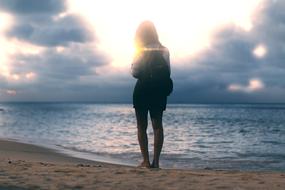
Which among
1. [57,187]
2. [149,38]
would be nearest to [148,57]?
[149,38]

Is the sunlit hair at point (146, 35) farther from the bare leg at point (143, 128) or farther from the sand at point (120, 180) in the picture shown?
the sand at point (120, 180)

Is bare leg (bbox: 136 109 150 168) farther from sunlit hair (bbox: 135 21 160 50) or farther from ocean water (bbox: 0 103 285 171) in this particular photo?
ocean water (bbox: 0 103 285 171)

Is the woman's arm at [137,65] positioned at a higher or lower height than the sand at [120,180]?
higher

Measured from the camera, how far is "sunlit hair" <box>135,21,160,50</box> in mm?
6754

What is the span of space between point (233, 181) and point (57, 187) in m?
2.22

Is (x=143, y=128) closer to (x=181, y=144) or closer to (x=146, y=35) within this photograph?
(x=146, y=35)

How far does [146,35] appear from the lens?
6.75 meters

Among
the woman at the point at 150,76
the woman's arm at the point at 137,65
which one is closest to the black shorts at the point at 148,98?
the woman at the point at 150,76

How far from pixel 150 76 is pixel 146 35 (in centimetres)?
63

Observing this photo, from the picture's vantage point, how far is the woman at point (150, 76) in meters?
6.69

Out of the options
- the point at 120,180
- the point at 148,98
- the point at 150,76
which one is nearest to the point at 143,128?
the point at 148,98

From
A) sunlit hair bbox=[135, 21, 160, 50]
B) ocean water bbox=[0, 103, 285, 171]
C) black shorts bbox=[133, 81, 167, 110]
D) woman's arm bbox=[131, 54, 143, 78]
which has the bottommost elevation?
ocean water bbox=[0, 103, 285, 171]

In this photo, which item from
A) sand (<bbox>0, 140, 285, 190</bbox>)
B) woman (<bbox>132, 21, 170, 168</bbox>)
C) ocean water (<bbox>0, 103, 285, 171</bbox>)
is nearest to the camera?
sand (<bbox>0, 140, 285, 190</bbox>)

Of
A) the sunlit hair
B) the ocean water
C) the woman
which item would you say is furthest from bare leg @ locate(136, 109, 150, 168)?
the ocean water
